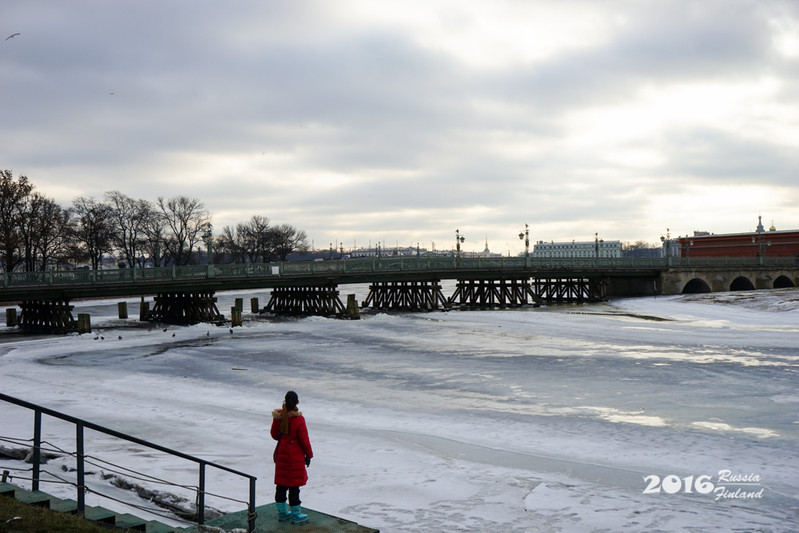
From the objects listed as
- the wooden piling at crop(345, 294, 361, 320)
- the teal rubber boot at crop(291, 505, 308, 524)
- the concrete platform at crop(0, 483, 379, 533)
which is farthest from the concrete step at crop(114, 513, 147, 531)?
the wooden piling at crop(345, 294, 361, 320)

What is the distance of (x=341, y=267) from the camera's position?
1951 inches

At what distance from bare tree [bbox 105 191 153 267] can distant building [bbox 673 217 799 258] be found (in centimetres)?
7876

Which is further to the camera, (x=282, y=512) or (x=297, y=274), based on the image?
(x=297, y=274)

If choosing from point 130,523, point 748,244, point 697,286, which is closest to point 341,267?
point 130,523

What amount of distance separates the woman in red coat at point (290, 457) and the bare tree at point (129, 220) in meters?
87.8

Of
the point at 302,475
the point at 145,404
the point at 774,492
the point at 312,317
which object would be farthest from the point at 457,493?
the point at 312,317

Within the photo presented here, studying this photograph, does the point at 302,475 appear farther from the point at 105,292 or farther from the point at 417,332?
the point at 105,292

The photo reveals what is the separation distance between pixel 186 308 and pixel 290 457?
39.5m

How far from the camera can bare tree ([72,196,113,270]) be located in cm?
8031

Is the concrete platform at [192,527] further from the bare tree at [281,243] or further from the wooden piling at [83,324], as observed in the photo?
the bare tree at [281,243]

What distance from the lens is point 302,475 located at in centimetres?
825

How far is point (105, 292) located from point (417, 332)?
59.9 feet

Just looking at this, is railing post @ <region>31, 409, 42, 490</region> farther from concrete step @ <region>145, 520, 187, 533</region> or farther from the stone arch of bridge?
the stone arch of bridge

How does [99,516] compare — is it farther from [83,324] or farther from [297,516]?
[83,324]
